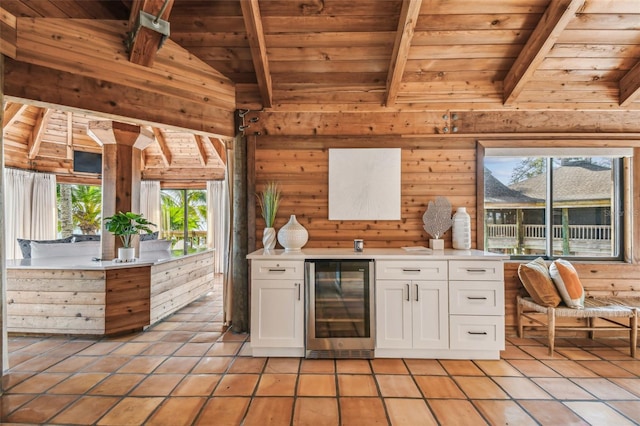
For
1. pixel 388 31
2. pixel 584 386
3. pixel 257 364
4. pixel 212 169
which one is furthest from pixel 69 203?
pixel 584 386

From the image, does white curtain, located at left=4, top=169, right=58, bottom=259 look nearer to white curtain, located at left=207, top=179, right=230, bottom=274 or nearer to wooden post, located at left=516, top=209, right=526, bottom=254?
white curtain, located at left=207, top=179, right=230, bottom=274

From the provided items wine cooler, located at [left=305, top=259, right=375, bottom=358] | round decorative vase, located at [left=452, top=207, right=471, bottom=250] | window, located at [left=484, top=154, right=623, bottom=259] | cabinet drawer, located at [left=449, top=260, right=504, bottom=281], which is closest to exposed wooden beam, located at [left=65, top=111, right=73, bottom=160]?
wine cooler, located at [left=305, top=259, right=375, bottom=358]

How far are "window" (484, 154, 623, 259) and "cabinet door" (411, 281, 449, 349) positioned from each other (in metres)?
1.20

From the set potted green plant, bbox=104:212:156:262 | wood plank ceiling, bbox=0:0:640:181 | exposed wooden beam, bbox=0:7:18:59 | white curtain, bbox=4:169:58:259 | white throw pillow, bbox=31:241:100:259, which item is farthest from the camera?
white curtain, bbox=4:169:58:259

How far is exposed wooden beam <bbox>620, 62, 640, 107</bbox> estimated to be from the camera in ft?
10.2

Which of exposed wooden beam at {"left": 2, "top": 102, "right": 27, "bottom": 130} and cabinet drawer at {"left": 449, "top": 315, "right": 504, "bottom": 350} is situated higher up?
exposed wooden beam at {"left": 2, "top": 102, "right": 27, "bottom": 130}

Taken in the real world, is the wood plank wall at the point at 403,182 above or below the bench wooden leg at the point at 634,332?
above

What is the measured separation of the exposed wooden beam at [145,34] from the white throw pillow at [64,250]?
2874 millimetres

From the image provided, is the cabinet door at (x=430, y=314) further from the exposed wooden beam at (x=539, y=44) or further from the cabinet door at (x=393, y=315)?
the exposed wooden beam at (x=539, y=44)

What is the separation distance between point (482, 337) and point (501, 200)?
161 centimetres

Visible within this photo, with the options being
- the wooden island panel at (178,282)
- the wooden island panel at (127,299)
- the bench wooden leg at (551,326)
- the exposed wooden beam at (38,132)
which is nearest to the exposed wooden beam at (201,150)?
the exposed wooden beam at (38,132)

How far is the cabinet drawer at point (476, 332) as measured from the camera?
2.79 metres

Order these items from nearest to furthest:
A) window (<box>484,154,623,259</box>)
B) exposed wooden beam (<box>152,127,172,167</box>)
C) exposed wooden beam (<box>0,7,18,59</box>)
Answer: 1. exposed wooden beam (<box>0,7,18,59</box>)
2. window (<box>484,154,623,259</box>)
3. exposed wooden beam (<box>152,127,172,167</box>)

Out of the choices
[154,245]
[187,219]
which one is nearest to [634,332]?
[154,245]
